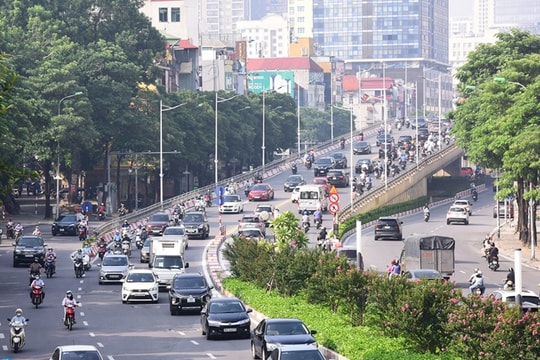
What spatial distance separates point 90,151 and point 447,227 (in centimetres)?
2895

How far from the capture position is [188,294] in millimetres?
48031

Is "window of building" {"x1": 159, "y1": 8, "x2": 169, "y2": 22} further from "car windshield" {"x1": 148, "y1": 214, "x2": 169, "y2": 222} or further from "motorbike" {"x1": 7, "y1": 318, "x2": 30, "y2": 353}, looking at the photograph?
"motorbike" {"x1": 7, "y1": 318, "x2": 30, "y2": 353}

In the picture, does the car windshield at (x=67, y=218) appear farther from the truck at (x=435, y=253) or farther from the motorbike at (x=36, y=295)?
the motorbike at (x=36, y=295)

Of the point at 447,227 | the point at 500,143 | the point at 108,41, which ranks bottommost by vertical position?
the point at 447,227

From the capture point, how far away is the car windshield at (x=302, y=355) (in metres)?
29.9

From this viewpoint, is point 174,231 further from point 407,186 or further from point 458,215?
point 407,186

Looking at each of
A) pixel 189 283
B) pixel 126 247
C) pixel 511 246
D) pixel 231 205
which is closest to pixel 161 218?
pixel 126 247

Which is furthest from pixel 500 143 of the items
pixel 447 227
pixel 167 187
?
pixel 167 187

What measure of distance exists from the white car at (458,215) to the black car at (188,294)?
54.2m

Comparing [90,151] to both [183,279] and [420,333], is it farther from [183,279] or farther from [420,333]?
[420,333]

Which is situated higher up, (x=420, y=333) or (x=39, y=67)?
(x=39, y=67)

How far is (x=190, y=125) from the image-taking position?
425ft

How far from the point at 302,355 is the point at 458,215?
7209 cm

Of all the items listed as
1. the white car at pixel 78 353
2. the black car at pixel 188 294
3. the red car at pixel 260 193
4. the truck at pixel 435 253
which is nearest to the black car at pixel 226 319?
the black car at pixel 188 294
